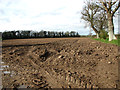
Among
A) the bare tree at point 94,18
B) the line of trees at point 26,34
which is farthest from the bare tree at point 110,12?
the line of trees at point 26,34

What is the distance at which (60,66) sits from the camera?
3787 millimetres

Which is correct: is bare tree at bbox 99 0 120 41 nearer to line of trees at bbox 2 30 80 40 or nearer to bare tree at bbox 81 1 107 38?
bare tree at bbox 81 1 107 38

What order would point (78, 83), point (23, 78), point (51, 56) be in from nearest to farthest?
point (78, 83) < point (23, 78) < point (51, 56)

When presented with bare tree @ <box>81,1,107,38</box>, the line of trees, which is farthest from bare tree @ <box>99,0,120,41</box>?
the line of trees

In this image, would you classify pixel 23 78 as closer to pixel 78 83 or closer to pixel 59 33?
pixel 78 83

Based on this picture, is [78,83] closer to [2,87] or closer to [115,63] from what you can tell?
[2,87]

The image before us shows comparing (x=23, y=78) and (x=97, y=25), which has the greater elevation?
(x=97, y=25)

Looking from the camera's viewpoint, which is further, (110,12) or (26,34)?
(26,34)

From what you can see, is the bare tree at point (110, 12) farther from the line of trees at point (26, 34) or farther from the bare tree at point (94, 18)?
the line of trees at point (26, 34)

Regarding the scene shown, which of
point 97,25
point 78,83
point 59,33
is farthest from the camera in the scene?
point 59,33

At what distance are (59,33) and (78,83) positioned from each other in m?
27.2

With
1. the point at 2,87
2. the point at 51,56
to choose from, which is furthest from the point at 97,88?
the point at 51,56

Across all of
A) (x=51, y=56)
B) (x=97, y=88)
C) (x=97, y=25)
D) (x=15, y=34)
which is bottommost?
(x=97, y=88)

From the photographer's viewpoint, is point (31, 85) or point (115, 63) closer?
point (31, 85)
